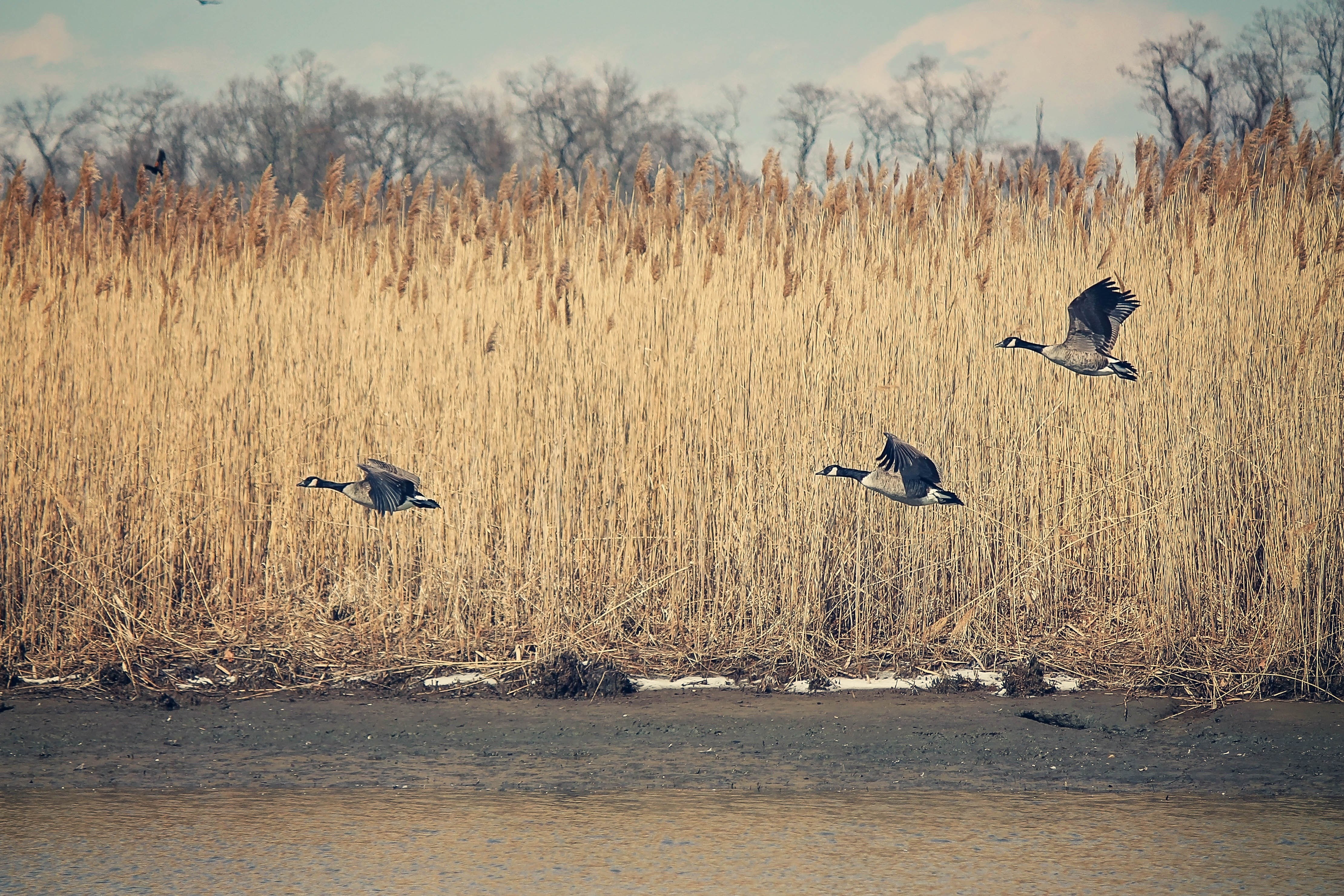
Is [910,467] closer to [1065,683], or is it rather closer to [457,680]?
[1065,683]

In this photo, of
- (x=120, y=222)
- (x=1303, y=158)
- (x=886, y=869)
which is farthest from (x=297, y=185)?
(x=886, y=869)

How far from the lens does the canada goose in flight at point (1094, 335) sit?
4117mm

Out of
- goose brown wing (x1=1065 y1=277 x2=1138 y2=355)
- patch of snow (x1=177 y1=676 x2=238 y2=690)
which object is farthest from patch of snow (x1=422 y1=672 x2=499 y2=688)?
goose brown wing (x1=1065 y1=277 x2=1138 y2=355)

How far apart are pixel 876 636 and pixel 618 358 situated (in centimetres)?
154

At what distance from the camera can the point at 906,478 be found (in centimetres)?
389

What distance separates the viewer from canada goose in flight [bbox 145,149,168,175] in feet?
19.1

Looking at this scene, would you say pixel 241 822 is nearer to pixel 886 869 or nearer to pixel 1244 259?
pixel 886 869

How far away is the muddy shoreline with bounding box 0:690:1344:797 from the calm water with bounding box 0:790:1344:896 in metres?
0.15

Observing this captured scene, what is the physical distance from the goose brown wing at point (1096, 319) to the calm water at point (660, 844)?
1.62m

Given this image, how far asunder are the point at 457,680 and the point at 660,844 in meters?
1.85

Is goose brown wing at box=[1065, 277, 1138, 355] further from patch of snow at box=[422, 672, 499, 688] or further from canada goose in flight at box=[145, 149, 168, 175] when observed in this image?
canada goose in flight at box=[145, 149, 168, 175]

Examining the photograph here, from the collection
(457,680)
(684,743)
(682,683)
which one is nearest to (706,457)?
(682,683)

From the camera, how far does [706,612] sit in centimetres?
477

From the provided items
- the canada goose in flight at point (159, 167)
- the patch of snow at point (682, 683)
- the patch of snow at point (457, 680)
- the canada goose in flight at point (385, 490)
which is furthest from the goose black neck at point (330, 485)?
the canada goose in flight at point (159, 167)
